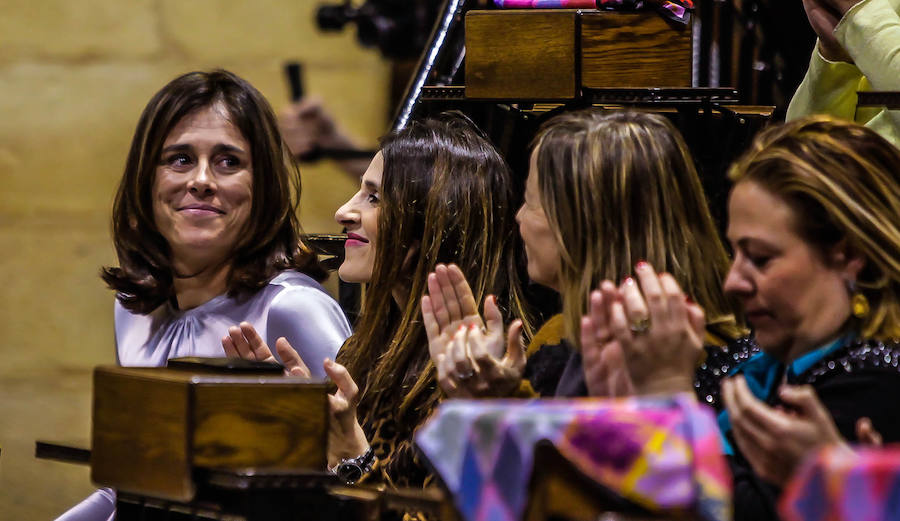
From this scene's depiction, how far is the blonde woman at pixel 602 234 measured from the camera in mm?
2455

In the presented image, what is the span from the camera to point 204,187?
3537 millimetres

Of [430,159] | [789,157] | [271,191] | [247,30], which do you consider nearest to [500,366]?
[789,157]

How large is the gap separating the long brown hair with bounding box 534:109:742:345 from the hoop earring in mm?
333

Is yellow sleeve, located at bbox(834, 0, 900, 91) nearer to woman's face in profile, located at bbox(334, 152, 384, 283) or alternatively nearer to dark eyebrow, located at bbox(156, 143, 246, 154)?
woman's face in profile, located at bbox(334, 152, 384, 283)

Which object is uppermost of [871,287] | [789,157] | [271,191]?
[789,157]

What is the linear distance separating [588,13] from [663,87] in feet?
0.80

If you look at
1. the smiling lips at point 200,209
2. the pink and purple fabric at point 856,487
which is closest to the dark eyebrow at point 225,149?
the smiling lips at point 200,209

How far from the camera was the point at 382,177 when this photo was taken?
3229 mm

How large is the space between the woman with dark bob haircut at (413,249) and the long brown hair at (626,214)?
1.91 feet

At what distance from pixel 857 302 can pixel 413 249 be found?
122cm

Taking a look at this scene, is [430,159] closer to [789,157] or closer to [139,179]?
[139,179]

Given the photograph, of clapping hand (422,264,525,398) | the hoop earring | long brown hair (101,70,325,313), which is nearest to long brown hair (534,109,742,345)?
clapping hand (422,264,525,398)

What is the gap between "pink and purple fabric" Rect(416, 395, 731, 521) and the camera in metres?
1.66

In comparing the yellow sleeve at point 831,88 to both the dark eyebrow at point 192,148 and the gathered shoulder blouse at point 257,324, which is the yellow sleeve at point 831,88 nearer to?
the gathered shoulder blouse at point 257,324
